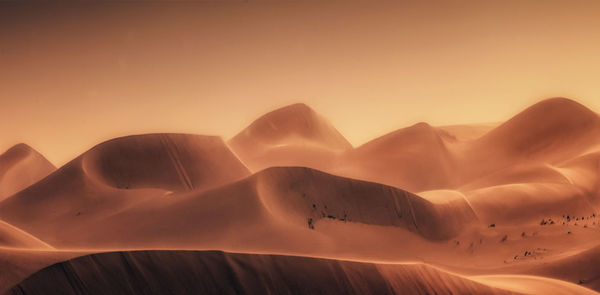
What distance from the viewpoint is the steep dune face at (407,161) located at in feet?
148

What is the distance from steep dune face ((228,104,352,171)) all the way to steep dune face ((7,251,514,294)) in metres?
37.1

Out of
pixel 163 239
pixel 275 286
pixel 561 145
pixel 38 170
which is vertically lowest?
pixel 561 145

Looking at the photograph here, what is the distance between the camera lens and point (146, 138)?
3712 cm

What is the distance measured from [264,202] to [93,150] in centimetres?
1695

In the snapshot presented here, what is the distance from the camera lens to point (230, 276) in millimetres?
12023

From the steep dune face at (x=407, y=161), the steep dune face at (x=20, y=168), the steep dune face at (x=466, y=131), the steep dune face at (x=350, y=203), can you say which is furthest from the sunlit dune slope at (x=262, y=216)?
the steep dune face at (x=466, y=131)

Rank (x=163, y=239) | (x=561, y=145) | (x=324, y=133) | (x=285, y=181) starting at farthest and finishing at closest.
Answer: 1. (x=324, y=133)
2. (x=561, y=145)
3. (x=285, y=181)
4. (x=163, y=239)

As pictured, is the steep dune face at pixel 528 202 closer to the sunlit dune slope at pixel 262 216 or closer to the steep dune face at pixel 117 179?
the sunlit dune slope at pixel 262 216

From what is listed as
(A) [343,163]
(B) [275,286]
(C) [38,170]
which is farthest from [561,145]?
(C) [38,170]

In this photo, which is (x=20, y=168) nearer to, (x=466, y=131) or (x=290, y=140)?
(x=290, y=140)

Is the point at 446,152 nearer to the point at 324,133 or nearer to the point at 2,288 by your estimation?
the point at 324,133

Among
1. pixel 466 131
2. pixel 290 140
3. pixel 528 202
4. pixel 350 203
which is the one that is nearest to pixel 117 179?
pixel 350 203

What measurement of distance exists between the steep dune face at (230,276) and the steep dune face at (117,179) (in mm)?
18602

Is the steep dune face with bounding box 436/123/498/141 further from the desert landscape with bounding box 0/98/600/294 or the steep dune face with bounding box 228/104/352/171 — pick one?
the steep dune face with bounding box 228/104/352/171
